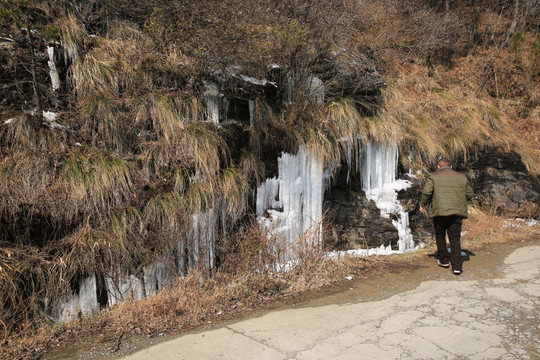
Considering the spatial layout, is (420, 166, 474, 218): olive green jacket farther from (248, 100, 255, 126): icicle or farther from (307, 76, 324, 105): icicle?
(248, 100, 255, 126): icicle

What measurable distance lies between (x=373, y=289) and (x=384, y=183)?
8.62 ft

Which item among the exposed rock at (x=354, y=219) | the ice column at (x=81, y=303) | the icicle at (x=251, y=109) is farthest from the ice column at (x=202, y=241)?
the exposed rock at (x=354, y=219)

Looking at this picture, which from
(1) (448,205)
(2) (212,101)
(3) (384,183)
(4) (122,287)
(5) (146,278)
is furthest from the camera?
(3) (384,183)

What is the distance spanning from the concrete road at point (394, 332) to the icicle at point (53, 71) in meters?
4.38

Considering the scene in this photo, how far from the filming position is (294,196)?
6.44 m

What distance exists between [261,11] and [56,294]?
19.3ft

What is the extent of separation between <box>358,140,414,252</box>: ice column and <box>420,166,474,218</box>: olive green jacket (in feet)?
3.73

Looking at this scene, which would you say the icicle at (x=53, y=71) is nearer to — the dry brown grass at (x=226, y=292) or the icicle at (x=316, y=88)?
the dry brown grass at (x=226, y=292)

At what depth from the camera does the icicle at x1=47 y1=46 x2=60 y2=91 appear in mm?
6090

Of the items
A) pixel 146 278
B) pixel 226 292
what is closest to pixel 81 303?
pixel 146 278

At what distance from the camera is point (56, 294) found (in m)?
4.55

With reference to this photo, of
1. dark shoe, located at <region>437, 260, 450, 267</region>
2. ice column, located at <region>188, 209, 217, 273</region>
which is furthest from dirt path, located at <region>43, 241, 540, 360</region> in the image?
ice column, located at <region>188, 209, 217, 273</region>

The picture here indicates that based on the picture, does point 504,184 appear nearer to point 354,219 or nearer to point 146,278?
point 354,219

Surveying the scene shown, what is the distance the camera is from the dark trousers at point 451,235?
5.68 meters
